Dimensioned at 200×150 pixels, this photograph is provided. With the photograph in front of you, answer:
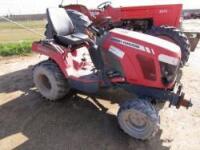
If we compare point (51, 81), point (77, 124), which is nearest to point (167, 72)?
point (77, 124)

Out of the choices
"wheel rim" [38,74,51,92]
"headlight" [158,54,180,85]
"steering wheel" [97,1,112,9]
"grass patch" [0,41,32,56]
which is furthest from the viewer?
"grass patch" [0,41,32,56]

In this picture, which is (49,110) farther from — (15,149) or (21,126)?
(15,149)

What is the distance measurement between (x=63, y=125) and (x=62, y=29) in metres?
1.70

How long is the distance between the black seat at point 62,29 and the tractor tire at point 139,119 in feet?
5.09

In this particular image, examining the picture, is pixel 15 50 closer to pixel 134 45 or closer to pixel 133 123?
pixel 134 45

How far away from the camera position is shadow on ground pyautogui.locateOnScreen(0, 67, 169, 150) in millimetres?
4004

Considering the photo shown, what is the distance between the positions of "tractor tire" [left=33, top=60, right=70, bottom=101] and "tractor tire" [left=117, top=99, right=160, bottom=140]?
4.05 feet

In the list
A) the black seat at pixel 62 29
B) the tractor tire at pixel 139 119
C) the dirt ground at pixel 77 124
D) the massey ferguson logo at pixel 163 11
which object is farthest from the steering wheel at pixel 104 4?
the tractor tire at pixel 139 119

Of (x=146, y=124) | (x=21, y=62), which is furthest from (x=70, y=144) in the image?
(x=21, y=62)

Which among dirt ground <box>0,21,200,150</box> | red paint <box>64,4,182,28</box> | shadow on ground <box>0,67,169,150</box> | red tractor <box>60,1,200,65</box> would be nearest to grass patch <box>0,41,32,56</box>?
red tractor <box>60,1,200,65</box>

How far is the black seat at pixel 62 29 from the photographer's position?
5.04 m

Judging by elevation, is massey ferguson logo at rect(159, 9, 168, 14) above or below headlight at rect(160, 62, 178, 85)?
above

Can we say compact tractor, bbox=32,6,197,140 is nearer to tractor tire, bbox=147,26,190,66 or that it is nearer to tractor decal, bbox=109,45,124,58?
tractor decal, bbox=109,45,124,58

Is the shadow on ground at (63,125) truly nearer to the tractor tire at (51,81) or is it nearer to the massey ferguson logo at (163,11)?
the tractor tire at (51,81)
